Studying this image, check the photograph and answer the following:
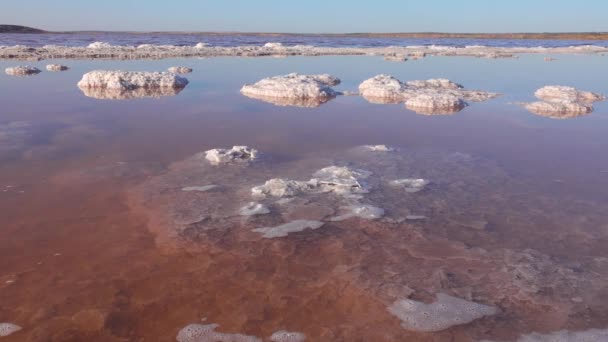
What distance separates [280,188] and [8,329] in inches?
117

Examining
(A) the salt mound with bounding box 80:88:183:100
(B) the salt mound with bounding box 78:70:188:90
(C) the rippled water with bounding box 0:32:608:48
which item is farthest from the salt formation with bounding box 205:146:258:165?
(C) the rippled water with bounding box 0:32:608:48

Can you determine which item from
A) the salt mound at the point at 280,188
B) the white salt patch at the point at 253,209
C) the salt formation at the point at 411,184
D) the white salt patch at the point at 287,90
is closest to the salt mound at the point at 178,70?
the white salt patch at the point at 287,90

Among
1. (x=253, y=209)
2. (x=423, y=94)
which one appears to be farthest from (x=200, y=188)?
(x=423, y=94)

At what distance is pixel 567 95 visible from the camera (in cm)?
1239

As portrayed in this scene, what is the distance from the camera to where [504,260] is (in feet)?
13.0

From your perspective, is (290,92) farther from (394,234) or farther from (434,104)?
(394,234)

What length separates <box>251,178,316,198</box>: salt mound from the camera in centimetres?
525

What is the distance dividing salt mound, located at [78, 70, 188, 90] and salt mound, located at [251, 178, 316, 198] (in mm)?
9011

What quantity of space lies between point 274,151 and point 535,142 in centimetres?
449

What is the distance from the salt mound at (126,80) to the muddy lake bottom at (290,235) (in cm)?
429

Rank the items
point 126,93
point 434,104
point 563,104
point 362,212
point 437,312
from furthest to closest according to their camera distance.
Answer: point 126,93 < point 434,104 < point 563,104 < point 362,212 < point 437,312

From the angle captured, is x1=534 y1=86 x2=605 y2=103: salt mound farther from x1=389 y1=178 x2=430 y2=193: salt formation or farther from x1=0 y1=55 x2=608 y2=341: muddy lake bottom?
x1=389 y1=178 x2=430 y2=193: salt formation

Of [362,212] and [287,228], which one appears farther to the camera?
[362,212]

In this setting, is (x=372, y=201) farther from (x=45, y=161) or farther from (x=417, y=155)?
(x=45, y=161)
